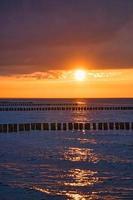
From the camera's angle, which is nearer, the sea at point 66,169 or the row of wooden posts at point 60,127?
the sea at point 66,169

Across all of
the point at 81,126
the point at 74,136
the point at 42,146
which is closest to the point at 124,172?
the point at 42,146

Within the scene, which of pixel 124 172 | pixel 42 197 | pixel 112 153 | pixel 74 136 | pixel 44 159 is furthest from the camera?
pixel 74 136

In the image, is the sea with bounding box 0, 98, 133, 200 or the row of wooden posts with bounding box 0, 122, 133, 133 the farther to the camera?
the row of wooden posts with bounding box 0, 122, 133, 133

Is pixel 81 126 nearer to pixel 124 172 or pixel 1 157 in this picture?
pixel 1 157

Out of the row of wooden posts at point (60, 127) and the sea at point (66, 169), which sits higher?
the row of wooden posts at point (60, 127)

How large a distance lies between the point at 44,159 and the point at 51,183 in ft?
25.7

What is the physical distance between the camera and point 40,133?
47688 mm

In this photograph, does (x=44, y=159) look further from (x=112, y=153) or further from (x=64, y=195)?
(x=64, y=195)

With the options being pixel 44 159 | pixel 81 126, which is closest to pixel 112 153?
pixel 44 159

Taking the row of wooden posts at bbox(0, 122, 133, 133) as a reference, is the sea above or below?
below

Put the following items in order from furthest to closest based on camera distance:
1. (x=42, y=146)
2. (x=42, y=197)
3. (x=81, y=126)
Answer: (x=81, y=126) < (x=42, y=146) < (x=42, y=197)

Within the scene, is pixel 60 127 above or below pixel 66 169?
above

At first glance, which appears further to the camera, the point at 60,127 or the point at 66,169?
the point at 60,127

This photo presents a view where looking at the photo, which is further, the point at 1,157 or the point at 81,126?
the point at 81,126
